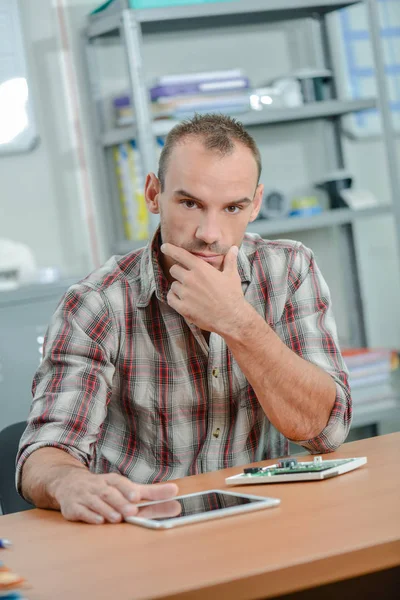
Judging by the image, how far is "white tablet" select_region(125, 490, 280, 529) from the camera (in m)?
1.13

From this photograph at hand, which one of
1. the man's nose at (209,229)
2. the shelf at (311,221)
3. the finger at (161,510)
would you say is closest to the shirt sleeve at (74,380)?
the man's nose at (209,229)

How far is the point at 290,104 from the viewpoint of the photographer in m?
3.18

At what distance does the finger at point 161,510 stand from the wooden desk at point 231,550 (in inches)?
1.4

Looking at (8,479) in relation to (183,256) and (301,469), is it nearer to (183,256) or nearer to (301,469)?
(183,256)

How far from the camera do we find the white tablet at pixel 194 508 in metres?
1.13

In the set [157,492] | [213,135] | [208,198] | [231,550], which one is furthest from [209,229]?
[231,550]

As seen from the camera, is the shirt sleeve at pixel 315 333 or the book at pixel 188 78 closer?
the shirt sleeve at pixel 315 333

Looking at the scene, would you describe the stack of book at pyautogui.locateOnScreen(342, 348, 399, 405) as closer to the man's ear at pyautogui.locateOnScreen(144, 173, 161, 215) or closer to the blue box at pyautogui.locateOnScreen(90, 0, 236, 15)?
the blue box at pyautogui.locateOnScreen(90, 0, 236, 15)

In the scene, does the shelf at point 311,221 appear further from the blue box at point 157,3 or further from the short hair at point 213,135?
the short hair at point 213,135

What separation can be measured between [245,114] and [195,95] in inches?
7.8

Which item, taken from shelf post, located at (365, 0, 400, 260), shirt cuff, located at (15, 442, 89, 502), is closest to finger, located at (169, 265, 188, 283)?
shirt cuff, located at (15, 442, 89, 502)

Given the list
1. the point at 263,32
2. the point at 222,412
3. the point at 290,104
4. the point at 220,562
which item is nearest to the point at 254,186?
the point at 222,412

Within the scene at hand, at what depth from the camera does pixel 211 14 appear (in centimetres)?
297

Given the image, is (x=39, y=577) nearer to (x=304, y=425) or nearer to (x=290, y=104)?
(x=304, y=425)
